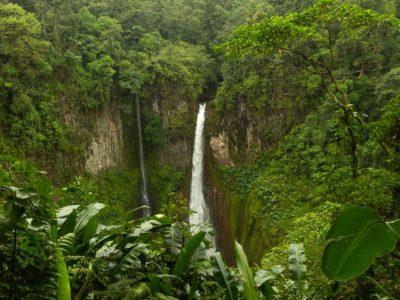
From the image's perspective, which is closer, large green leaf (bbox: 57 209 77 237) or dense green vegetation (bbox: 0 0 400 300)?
dense green vegetation (bbox: 0 0 400 300)

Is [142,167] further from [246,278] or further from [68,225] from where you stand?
[246,278]

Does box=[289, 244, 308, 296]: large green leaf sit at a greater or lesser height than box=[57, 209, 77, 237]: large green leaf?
lesser

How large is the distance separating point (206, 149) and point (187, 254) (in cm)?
1686

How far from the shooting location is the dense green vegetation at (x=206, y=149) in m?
2.18

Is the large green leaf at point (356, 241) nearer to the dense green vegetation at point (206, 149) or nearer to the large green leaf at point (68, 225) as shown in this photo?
the dense green vegetation at point (206, 149)

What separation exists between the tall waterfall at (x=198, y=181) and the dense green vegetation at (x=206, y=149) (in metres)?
0.45

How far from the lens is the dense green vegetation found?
218 centimetres

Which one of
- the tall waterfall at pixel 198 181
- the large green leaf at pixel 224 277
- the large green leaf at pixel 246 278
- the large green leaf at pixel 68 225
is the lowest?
the tall waterfall at pixel 198 181

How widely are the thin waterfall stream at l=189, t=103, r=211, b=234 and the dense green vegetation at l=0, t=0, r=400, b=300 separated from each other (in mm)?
A: 448

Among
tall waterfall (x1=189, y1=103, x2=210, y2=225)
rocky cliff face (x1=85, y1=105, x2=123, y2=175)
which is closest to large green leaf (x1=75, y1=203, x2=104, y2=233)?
tall waterfall (x1=189, y1=103, x2=210, y2=225)

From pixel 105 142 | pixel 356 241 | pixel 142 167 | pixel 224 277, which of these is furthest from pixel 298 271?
pixel 142 167

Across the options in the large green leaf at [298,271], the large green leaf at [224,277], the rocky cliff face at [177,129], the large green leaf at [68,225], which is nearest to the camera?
the large green leaf at [224,277]

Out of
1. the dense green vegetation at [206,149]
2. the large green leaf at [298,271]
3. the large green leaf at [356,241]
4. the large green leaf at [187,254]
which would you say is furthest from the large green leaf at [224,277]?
the large green leaf at [356,241]

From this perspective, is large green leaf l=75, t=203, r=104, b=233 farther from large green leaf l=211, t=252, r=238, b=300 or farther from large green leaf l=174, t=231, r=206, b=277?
large green leaf l=211, t=252, r=238, b=300
